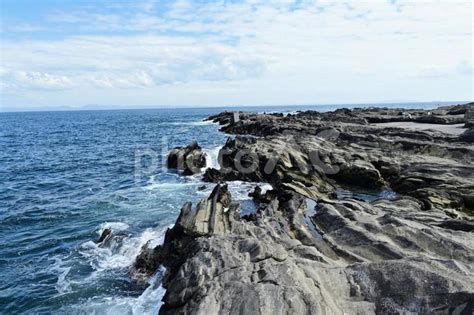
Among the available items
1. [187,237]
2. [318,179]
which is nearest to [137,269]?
[187,237]

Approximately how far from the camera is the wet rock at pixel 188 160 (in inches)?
1683

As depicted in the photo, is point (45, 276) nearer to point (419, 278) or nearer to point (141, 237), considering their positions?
point (141, 237)

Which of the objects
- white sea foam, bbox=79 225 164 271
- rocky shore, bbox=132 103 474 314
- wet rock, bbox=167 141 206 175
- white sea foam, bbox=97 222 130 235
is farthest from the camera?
wet rock, bbox=167 141 206 175

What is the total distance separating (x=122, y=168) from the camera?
4806cm

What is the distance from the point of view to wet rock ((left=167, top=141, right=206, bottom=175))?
42750mm

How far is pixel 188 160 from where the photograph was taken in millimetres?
44375

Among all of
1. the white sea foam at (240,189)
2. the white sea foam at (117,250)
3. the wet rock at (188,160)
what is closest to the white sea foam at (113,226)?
the white sea foam at (117,250)

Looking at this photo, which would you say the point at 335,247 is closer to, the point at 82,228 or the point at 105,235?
the point at 105,235

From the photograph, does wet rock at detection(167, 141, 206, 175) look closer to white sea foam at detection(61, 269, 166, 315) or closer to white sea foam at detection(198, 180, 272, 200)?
white sea foam at detection(198, 180, 272, 200)

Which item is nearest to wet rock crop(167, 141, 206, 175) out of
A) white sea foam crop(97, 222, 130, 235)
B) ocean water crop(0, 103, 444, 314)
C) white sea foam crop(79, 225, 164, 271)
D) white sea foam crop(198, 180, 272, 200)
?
ocean water crop(0, 103, 444, 314)

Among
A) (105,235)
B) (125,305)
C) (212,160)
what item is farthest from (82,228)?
(212,160)

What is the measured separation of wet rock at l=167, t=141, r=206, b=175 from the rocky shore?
11.3 m

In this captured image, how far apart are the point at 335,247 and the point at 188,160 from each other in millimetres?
30054

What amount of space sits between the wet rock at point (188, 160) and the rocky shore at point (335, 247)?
11.3 metres
